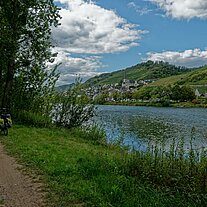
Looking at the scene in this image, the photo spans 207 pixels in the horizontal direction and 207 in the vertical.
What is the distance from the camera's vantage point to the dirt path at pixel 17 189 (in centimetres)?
657

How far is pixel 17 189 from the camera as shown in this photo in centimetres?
744

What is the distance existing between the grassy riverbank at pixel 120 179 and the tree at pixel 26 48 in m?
10.1

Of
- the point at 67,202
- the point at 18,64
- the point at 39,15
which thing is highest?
the point at 39,15

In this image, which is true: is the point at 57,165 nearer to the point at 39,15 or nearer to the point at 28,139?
the point at 28,139

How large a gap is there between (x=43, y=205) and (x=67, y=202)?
51 cm

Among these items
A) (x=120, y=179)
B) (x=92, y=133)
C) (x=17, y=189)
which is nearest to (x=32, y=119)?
(x=92, y=133)

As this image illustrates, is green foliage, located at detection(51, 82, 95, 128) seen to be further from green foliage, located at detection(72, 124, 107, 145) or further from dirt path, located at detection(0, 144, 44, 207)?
dirt path, located at detection(0, 144, 44, 207)

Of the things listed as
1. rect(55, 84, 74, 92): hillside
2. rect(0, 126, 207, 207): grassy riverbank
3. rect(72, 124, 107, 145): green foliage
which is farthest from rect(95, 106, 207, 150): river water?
rect(55, 84, 74, 92): hillside

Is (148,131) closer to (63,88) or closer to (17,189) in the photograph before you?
(63,88)

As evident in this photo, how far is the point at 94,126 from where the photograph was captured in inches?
760

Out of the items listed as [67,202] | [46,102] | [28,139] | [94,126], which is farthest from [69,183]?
[46,102]

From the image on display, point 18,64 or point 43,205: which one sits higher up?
point 18,64

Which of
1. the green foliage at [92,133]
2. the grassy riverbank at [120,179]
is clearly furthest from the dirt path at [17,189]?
the green foliage at [92,133]

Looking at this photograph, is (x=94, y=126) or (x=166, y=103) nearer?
(x=94, y=126)
